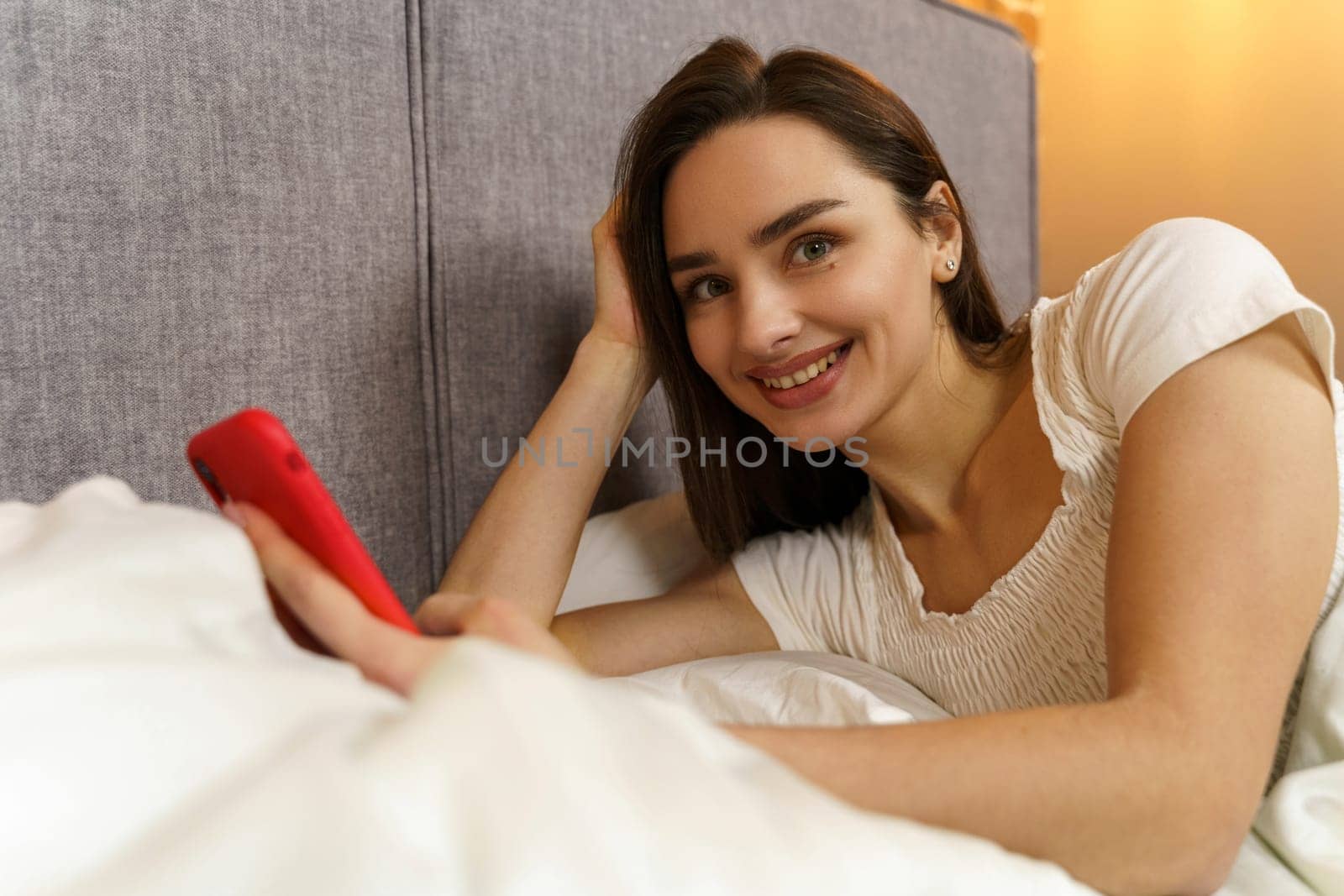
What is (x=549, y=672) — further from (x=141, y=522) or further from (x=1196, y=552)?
(x=1196, y=552)

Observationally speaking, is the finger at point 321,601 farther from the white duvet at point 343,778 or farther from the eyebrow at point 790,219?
the eyebrow at point 790,219

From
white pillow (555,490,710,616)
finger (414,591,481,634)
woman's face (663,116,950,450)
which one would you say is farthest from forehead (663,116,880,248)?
finger (414,591,481,634)

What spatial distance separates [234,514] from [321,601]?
12 cm

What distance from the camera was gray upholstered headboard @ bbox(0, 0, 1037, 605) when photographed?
98 centimetres

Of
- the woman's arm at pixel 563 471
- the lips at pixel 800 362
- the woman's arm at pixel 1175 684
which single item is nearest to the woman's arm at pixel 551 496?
the woman's arm at pixel 563 471

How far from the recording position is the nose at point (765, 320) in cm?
111

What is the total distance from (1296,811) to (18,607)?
0.83 m

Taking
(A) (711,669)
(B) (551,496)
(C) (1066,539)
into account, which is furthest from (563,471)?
(C) (1066,539)

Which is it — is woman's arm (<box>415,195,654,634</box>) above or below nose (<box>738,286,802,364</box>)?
below

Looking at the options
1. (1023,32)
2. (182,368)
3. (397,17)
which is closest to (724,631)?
(182,368)

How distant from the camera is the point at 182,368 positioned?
1.06 m
